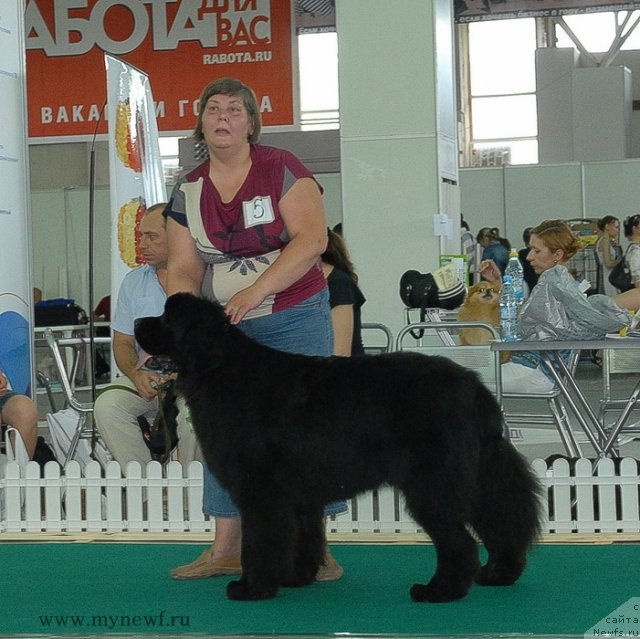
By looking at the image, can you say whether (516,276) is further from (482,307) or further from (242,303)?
(242,303)

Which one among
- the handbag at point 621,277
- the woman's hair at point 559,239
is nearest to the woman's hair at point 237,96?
the woman's hair at point 559,239

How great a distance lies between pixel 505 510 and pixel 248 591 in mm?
733

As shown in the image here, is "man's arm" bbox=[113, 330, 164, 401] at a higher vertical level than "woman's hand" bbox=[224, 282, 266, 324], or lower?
lower

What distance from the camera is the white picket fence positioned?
→ 4.05 m

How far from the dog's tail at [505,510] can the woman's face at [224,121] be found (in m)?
1.13

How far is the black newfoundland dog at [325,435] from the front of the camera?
301 cm

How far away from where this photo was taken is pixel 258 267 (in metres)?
3.31

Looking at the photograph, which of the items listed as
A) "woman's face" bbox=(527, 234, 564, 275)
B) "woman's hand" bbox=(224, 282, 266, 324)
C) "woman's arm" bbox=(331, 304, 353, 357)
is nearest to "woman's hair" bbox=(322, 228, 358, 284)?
"woman's arm" bbox=(331, 304, 353, 357)

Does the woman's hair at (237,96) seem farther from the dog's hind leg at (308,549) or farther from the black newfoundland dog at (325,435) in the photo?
the dog's hind leg at (308,549)

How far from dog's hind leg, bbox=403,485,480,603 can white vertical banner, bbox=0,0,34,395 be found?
8.53 ft

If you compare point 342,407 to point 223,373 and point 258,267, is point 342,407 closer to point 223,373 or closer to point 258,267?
point 223,373

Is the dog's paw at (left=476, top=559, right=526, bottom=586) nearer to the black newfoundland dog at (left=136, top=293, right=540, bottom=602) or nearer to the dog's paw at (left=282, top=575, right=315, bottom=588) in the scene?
the black newfoundland dog at (left=136, top=293, right=540, bottom=602)

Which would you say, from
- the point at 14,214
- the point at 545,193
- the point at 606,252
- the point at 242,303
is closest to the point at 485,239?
the point at 606,252

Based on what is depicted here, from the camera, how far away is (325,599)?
3152mm
